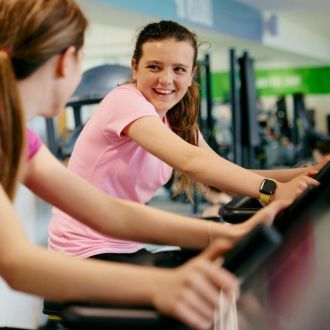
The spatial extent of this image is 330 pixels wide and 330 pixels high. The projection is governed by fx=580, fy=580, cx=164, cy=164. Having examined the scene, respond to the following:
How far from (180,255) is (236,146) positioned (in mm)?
4149

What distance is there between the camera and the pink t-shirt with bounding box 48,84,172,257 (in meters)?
1.74

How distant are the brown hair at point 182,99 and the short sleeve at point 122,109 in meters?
0.25

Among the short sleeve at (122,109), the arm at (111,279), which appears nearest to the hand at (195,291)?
the arm at (111,279)

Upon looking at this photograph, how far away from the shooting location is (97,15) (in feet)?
20.4

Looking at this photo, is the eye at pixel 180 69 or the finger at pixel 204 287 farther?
the eye at pixel 180 69

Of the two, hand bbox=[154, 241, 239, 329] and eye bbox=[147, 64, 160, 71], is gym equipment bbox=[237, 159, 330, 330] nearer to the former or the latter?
hand bbox=[154, 241, 239, 329]

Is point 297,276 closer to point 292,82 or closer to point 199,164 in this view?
point 199,164

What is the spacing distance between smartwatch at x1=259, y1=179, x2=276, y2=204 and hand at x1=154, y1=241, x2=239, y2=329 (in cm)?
76

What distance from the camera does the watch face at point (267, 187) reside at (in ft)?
4.85

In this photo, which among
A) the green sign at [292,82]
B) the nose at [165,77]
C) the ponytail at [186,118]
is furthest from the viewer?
the green sign at [292,82]

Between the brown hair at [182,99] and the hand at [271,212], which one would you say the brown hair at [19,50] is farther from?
the brown hair at [182,99]

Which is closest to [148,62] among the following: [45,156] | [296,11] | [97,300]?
[45,156]

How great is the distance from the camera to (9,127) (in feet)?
3.29

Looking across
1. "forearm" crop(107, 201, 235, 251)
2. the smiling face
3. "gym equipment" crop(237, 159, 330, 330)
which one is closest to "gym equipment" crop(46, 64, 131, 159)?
the smiling face
